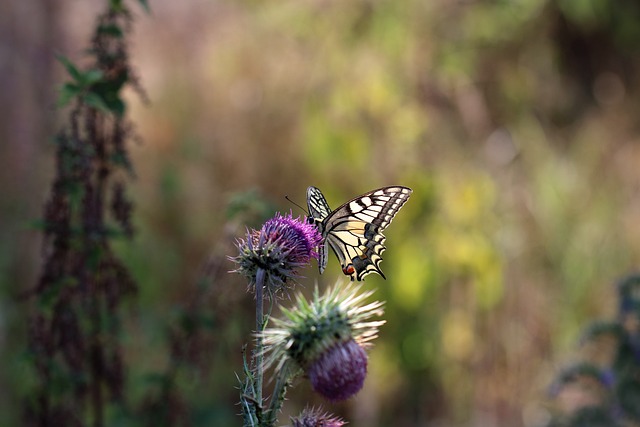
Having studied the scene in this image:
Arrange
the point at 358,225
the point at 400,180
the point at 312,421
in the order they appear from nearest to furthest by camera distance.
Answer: the point at 312,421 < the point at 358,225 < the point at 400,180

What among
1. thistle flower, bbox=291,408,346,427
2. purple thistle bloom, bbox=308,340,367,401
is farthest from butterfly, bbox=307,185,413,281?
thistle flower, bbox=291,408,346,427

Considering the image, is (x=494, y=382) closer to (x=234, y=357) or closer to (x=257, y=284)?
(x=234, y=357)

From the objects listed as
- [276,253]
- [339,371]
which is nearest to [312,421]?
[339,371]

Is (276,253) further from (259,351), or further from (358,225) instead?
(358,225)

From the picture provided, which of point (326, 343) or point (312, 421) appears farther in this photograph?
point (326, 343)

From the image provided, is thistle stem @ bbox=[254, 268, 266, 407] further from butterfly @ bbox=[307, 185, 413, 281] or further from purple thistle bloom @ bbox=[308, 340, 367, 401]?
butterfly @ bbox=[307, 185, 413, 281]

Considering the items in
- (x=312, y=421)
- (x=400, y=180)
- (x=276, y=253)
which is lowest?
(x=312, y=421)

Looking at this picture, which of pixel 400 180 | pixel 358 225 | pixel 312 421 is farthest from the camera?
pixel 400 180

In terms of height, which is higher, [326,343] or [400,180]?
[400,180]
